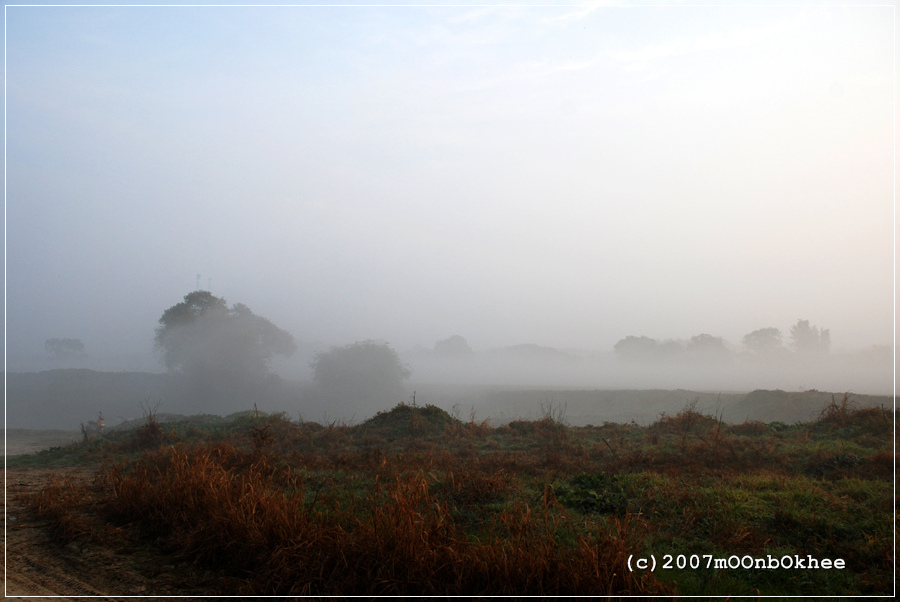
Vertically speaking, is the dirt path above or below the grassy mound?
above

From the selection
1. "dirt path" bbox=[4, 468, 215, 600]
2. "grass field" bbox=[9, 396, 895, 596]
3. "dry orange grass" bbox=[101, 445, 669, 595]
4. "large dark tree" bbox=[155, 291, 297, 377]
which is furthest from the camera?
"large dark tree" bbox=[155, 291, 297, 377]

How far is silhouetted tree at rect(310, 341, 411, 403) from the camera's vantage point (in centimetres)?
5488

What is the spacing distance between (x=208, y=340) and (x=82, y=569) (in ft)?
179

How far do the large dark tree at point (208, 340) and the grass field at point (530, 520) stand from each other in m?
47.9

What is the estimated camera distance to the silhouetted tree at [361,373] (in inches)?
2160

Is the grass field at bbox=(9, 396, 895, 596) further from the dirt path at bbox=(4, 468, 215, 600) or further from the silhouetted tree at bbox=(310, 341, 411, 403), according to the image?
the silhouetted tree at bbox=(310, 341, 411, 403)

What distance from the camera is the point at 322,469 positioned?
418 inches

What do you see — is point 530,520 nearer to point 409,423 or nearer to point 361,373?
point 409,423

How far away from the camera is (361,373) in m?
55.2

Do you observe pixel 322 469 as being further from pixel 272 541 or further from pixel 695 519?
pixel 695 519

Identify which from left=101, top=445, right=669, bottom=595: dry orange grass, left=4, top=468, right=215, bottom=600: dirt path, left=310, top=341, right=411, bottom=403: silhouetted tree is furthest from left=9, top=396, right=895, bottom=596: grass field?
left=310, top=341, right=411, bottom=403: silhouetted tree

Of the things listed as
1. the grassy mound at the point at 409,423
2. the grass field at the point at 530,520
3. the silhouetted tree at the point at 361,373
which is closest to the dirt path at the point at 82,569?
the grass field at the point at 530,520

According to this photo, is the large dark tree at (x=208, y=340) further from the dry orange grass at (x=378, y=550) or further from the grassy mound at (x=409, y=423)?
the dry orange grass at (x=378, y=550)

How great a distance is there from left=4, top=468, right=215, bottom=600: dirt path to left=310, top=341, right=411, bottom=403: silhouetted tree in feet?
161
